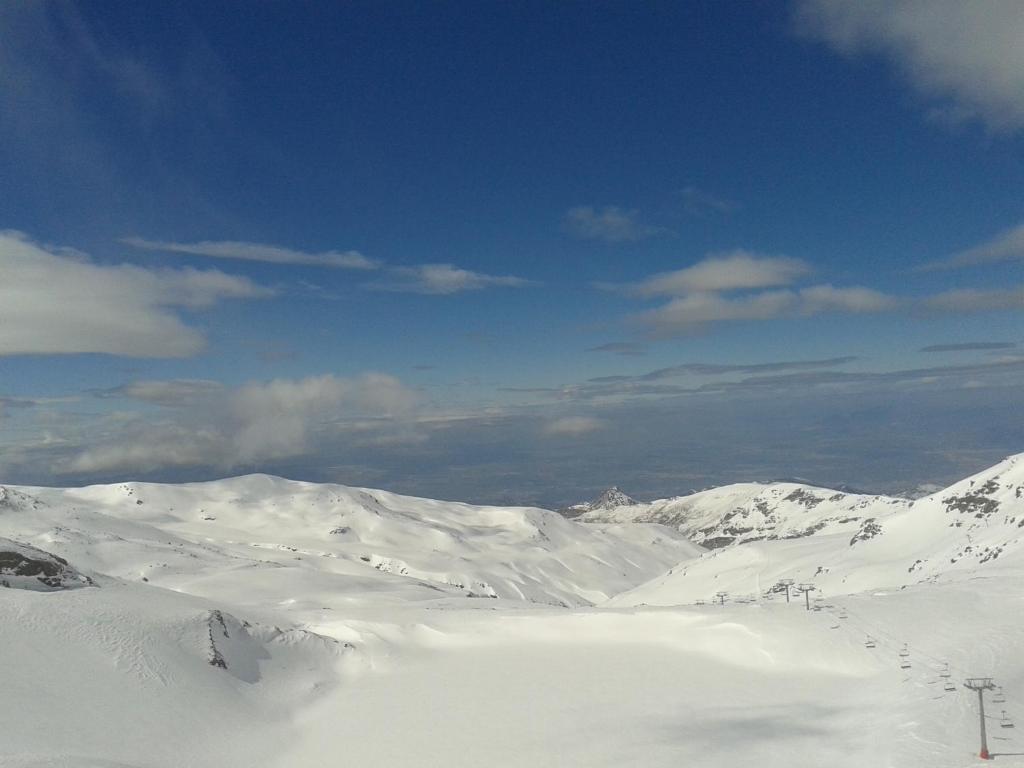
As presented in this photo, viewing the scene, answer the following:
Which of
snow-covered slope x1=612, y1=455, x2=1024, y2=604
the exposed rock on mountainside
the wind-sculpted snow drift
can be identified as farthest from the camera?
snow-covered slope x1=612, y1=455, x2=1024, y2=604

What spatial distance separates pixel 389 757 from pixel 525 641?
21489 mm

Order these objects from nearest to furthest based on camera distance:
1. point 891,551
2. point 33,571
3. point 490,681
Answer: point 490,681, point 33,571, point 891,551

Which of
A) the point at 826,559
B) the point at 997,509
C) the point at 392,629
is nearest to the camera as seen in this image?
the point at 392,629

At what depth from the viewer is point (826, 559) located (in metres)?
120

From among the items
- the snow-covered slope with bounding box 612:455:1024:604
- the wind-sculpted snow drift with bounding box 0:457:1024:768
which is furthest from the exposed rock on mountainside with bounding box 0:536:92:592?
the snow-covered slope with bounding box 612:455:1024:604

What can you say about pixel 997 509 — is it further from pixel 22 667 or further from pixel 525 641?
pixel 22 667

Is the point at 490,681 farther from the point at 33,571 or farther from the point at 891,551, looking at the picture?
the point at 891,551

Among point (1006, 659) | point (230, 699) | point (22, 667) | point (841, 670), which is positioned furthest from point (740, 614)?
point (22, 667)

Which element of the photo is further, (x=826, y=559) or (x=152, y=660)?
(x=826, y=559)

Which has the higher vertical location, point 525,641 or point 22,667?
point 22,667

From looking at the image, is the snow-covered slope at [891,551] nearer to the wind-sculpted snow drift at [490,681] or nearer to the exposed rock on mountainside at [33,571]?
the wind-sculpted snow drift at [490,681]

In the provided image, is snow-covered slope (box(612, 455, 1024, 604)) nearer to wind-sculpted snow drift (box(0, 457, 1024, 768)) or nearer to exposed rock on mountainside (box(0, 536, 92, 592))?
wind-sculpted snow drift (box(0, 457, 1024, 768))

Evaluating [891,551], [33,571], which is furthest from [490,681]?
[891,551]

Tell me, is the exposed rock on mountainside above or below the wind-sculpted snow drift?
above
